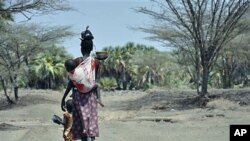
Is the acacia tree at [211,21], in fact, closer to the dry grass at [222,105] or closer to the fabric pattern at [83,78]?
the dry grass at [222,105]

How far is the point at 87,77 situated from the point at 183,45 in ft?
95.5

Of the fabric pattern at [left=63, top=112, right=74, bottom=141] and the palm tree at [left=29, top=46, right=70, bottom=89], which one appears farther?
the palm tree at [left=29, top=46, right=70, bottom=89]

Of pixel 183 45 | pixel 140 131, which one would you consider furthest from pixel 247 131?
pixel 183 45

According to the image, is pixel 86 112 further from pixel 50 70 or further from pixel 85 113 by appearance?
pixel 50 70

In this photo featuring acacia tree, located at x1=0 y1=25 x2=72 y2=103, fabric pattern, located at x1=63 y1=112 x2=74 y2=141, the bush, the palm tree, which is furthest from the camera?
the bush

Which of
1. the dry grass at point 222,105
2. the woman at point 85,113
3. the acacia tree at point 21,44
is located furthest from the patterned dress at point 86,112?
the acacia tree at point 21,44

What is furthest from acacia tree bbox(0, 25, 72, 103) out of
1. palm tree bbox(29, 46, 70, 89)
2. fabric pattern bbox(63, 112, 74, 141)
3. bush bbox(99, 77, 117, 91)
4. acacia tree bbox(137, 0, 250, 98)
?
fabric pattern bbox(63, 112, 74, 141)

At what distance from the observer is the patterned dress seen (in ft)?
26.0

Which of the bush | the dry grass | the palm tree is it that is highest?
the palm tree

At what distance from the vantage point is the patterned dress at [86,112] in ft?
26.0

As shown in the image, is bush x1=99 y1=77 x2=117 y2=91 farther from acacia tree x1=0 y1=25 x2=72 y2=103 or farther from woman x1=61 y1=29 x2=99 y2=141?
woman x1=61 y1=29 x2=99 y2=141

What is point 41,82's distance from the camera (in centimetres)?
5853

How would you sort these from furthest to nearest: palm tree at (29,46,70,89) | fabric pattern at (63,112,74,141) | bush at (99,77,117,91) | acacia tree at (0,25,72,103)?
bush at (99,77,117,91) → palm tree at (29,46,70,89) → acacia tree at (0,25,72,103) → fabric pattern at (63,112,74,141)

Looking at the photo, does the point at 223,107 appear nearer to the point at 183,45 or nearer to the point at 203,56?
the point at 203,56
